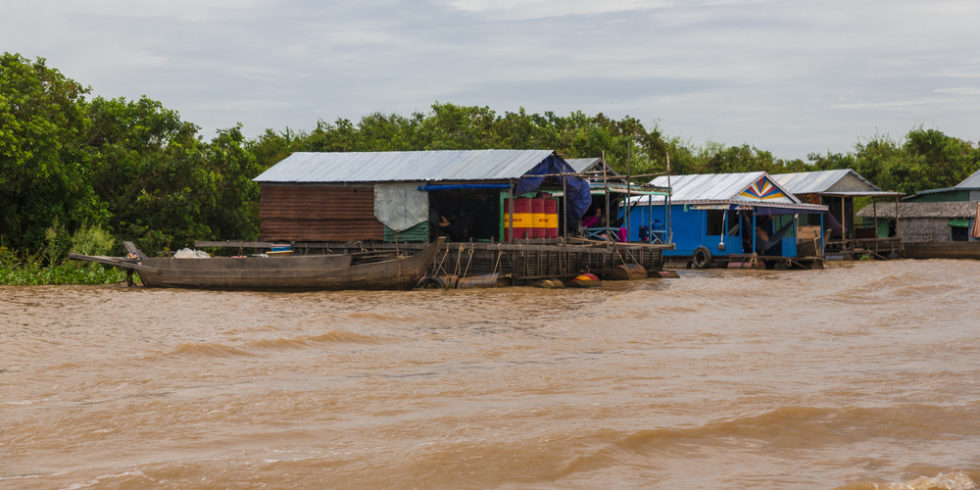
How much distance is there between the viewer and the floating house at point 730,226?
23.5 meters

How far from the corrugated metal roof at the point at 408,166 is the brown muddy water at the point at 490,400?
23.8ft

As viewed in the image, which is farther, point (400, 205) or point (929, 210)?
point (929, 210)

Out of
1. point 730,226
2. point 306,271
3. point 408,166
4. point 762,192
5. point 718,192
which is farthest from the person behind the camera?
point 762,192

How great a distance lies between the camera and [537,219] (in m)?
19.0

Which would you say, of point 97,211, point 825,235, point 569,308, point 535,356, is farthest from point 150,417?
point 825,235

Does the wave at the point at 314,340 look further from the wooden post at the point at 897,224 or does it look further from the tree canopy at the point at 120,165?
the wooden post at the point at 897,224

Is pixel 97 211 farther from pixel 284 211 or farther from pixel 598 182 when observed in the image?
pixel 598 182

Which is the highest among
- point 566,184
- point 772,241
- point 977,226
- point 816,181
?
point 816,181

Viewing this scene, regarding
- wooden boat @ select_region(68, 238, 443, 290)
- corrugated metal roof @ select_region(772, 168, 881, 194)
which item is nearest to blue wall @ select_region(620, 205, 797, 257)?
corrugated metal roof @ select_region(772, 168, 881, 194)

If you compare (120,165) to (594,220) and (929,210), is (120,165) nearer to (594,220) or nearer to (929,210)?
(594,220)

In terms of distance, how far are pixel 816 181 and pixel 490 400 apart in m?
26.9

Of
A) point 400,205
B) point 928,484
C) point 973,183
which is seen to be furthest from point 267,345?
point 973,183

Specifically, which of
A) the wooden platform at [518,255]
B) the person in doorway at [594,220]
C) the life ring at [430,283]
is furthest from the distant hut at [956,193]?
the life ring at [430,283]

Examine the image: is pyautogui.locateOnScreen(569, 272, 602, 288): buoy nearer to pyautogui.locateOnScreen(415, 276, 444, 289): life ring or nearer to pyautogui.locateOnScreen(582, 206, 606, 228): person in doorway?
pyautogui.locateOnScreen(415, 276, 444, 289): life ring
